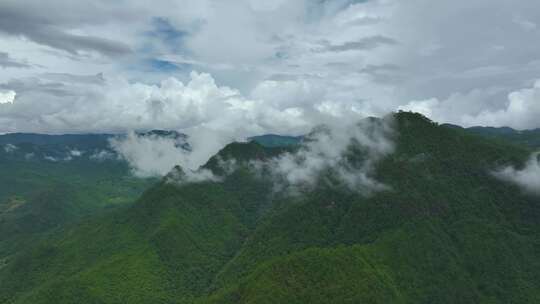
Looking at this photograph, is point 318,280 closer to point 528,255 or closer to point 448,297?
point 448,297

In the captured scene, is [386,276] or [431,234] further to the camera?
[431,234]

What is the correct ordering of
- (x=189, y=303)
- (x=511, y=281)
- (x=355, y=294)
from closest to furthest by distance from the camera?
(x=355, y=294), (x=511, y=281), (x=189, y=303)

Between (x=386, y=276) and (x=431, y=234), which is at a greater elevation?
(x=431, y=234)

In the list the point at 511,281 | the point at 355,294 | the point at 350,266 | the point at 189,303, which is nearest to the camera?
the point at 355,294

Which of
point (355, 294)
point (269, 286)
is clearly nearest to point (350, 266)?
point (355, 294)

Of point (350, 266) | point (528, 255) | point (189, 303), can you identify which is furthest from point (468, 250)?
point (189, 303)

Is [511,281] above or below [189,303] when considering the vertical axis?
above

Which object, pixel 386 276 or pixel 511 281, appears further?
pixel 511 281

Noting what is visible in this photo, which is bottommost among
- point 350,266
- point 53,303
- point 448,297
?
point 53,303

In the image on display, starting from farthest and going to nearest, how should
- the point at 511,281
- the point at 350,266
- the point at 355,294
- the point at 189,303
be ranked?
the point at 189,303 < the point at 511,281 < the point at 350,266 < the point at 355,294
